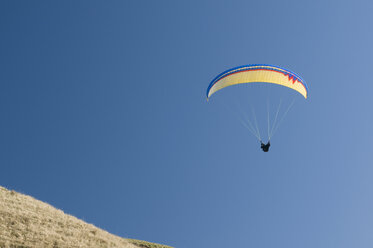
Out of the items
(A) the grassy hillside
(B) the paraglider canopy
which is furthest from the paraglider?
(A) the grassy hillside

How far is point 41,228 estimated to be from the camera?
22.4 metres

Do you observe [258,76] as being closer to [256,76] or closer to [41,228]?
[256,76]

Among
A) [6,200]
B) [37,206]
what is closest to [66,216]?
[37,206]

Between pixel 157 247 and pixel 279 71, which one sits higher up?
pixel 279 71

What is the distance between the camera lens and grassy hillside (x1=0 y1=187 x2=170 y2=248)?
20.3 m

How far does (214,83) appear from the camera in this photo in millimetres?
32125

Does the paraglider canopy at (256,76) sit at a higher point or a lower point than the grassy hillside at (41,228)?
→ higher

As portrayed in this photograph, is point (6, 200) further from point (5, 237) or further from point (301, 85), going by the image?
point (301, 85)

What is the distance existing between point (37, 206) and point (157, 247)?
937 cm

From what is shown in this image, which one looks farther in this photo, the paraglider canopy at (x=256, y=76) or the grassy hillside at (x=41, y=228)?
the paraglider canopy at (x=256, y=76)

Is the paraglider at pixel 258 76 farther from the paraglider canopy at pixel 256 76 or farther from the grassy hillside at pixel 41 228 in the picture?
the grassy hillside at pixel 41 228

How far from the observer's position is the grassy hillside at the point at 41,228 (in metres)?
20.3

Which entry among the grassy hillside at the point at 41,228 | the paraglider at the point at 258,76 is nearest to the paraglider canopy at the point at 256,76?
the paraglider at the point at 258,76

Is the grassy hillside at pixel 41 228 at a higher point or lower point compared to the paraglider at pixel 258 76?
lower
